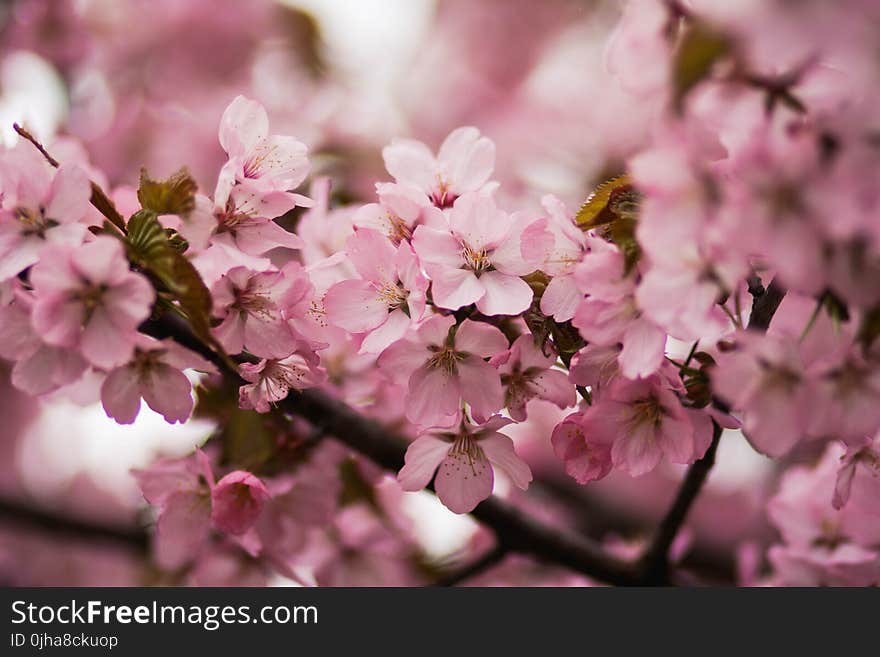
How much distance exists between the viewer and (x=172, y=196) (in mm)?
786

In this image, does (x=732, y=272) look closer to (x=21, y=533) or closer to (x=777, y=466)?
(x=777, y=466)

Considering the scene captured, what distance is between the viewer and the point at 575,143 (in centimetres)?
232

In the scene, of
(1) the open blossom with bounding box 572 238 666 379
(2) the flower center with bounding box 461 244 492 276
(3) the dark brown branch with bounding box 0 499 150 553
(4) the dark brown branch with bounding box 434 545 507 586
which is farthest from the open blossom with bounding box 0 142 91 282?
(3) the dark brown branch with bounding box 0 499 150 553

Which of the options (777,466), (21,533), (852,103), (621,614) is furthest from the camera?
(21,533)

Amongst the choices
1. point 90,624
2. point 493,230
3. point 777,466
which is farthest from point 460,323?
point 777,466

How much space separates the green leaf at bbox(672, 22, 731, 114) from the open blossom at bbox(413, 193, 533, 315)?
0.27 m

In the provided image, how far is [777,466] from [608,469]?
141cm

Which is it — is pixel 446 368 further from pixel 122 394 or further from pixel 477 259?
pixel 122 394

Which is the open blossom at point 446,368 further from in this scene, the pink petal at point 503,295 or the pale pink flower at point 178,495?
the pale pink flower at point 178,495

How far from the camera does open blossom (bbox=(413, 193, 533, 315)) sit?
80cm

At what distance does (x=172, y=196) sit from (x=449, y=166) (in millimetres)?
296

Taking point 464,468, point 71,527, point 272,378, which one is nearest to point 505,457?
point 464,468

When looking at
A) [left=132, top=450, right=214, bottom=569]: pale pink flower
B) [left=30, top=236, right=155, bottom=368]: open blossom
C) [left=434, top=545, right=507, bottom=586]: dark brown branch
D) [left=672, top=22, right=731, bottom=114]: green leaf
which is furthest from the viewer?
[left=434, top=545, right=507, bottom=586]: dark brown branch

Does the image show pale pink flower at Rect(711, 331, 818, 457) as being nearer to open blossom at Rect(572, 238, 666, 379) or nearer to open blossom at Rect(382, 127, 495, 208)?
open blossom at Rect(572, 238, 666, 379)
